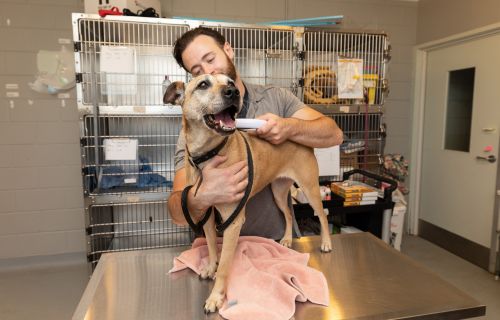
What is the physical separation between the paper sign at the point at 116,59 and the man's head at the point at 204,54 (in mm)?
1205

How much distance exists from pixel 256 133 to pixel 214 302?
61cm

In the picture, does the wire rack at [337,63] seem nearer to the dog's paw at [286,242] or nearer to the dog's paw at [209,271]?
the dog's paw at [286,242]

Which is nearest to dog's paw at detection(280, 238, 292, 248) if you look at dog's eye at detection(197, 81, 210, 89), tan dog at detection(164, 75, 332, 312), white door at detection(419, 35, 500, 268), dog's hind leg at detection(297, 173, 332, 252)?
dog's hind leg at detection(297, 173, 332, 252)

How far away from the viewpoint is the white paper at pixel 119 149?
8.68 ft

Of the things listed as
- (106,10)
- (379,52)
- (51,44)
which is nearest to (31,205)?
(51,44)

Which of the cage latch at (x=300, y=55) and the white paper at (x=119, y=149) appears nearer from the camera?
the white paper at (x=119, y=149)

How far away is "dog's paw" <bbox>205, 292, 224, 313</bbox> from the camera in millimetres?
1072

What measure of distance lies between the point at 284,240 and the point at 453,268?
2.84 meters

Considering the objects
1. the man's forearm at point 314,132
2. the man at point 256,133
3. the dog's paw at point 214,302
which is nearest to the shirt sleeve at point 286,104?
the man at point 256,133

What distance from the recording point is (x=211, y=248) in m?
1.30

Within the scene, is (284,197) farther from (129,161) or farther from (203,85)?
(129,161)

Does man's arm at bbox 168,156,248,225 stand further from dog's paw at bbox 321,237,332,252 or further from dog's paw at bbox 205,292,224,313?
dog's paw at bbox 321,237,332,252

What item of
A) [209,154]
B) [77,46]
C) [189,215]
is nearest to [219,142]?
[209,154]

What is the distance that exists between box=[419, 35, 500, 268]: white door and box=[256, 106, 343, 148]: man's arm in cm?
272
